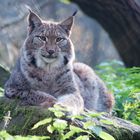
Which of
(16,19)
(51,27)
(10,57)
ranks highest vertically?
(51,27)

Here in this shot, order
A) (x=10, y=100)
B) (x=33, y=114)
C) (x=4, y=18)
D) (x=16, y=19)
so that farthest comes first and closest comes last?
(x=4, y=18)
(x=16, y=19)
(x=10, y=100)
(x=33, y=114)

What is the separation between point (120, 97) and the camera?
302 inches

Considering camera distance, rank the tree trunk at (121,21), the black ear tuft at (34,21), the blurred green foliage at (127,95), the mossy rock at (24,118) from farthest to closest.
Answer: the tree trunk at (121,21) < the blurred green foliage at (127,95) < the black ear tuft at (34,21) < the mossy rock at (24,118)

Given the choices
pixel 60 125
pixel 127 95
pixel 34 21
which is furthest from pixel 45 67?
pixel 60 125

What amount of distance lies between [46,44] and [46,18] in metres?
9.22

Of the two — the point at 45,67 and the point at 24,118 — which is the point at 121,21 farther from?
the point at 24,118

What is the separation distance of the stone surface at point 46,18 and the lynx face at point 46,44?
3775 millimetres

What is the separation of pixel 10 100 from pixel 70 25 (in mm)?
1135

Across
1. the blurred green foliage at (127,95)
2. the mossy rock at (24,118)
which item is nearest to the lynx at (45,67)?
the mossy rock at (24,118)

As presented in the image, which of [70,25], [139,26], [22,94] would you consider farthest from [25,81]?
[139,26]

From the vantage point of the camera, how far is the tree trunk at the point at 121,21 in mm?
9828

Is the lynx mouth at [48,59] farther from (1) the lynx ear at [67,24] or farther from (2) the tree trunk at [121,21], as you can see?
(2) the tree trunk at [121,21]

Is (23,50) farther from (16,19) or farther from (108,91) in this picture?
(16,19)

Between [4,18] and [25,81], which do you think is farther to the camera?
[4,18]
